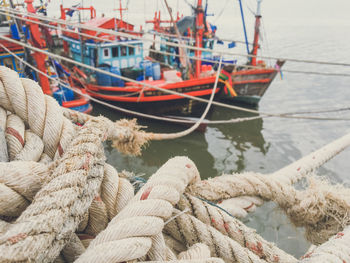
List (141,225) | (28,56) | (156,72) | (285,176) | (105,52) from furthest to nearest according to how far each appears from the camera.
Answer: (105,52) → (156,72) → (28,56) → (285,176) → (141,225)

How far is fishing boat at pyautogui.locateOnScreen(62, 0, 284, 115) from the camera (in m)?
8.11

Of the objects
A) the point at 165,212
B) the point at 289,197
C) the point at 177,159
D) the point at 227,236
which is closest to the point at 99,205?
the point at 165,212

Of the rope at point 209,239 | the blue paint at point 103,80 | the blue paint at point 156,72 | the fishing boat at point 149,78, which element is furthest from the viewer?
the blue paint at point 156,72

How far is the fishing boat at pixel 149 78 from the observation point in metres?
8.11

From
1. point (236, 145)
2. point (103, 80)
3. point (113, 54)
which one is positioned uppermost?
point (113, 54)

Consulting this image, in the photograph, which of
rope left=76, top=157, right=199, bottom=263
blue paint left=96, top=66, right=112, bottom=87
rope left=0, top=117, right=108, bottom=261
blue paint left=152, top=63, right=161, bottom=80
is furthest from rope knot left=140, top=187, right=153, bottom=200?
blue paint left=152, top=63, right=161, bottom=80

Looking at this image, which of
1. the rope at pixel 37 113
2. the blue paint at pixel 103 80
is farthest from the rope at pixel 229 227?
the blue paint at pixel 103 80

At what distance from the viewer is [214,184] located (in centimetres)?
112

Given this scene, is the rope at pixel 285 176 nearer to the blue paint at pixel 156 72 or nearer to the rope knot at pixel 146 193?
the rope knot at pixel 146 193

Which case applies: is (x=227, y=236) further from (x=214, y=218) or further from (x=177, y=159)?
(x=177, y=159)

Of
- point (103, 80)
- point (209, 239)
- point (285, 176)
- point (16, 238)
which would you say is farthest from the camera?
point (103, 80)

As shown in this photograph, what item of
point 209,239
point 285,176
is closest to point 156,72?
point 285,176

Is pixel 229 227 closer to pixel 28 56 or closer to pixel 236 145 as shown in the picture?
pixel 28 56

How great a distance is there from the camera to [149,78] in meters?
9.44
